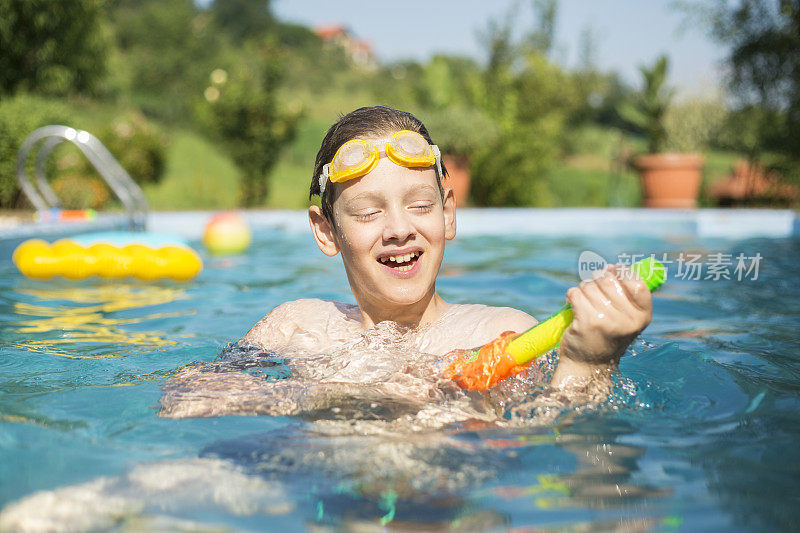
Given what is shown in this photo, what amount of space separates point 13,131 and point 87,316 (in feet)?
28.7

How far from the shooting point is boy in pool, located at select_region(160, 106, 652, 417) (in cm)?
254

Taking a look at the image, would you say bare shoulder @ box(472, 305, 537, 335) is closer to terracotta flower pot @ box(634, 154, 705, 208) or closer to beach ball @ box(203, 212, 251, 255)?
beach ball @ box(203, 212, 251, 255)

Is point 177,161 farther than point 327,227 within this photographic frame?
Yes

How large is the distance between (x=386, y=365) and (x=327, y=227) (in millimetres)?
691

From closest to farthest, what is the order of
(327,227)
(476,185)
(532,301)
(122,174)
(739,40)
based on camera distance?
(327,227), (532,301), (122,174), (739,40), (476,185)

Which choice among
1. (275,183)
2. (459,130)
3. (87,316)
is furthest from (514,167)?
(87,316)

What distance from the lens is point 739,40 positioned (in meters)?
14.3

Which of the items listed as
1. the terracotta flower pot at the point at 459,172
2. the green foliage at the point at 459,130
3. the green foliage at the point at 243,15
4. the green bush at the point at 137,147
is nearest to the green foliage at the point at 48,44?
the green bush at the point at 137,147

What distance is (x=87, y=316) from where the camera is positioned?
4.87 m

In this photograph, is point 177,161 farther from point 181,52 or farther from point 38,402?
point 181,52

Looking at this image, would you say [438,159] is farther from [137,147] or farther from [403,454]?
[137,147]

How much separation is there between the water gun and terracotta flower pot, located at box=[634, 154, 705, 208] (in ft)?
44.8

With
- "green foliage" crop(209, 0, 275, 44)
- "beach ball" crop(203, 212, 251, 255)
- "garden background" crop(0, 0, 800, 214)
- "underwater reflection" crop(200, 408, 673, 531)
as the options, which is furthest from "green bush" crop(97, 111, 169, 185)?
"green foliage" crop(209, 0, 275, 44)

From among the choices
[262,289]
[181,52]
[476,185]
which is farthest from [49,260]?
[181,52]
